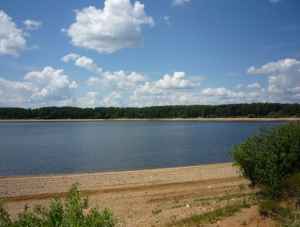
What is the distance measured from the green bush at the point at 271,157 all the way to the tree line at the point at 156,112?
12554 cm

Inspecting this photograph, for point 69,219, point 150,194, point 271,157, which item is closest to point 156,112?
point 150,194

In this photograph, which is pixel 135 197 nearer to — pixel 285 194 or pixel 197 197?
pixel 197 197

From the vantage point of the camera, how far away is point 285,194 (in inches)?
368

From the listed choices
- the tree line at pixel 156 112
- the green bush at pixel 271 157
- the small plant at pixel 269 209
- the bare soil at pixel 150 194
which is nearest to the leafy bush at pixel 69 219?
the bare soil at pixel 150 194

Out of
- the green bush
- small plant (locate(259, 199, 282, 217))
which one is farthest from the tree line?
small plant (locate(259, 199, 282, 217))

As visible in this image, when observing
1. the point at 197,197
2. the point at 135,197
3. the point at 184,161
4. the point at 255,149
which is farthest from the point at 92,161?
the point at 255,149

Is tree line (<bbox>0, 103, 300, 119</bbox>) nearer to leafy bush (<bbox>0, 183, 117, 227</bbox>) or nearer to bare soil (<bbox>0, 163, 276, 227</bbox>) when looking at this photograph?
bare soil (<bbox>0, 163, 276, 227</bbox>)

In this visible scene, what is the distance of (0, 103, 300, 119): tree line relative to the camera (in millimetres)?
130250

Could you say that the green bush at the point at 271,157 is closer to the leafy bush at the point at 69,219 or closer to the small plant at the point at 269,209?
the small plant at the point at 269,209

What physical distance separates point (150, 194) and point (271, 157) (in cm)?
713

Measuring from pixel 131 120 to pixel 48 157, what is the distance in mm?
131666

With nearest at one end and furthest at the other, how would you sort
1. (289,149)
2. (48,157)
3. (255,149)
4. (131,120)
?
1. (289,149)
2. (255,149)
3. (48,157)
4. (131,120)

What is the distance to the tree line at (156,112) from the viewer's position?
5128 inches

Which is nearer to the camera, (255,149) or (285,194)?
(285,194)
